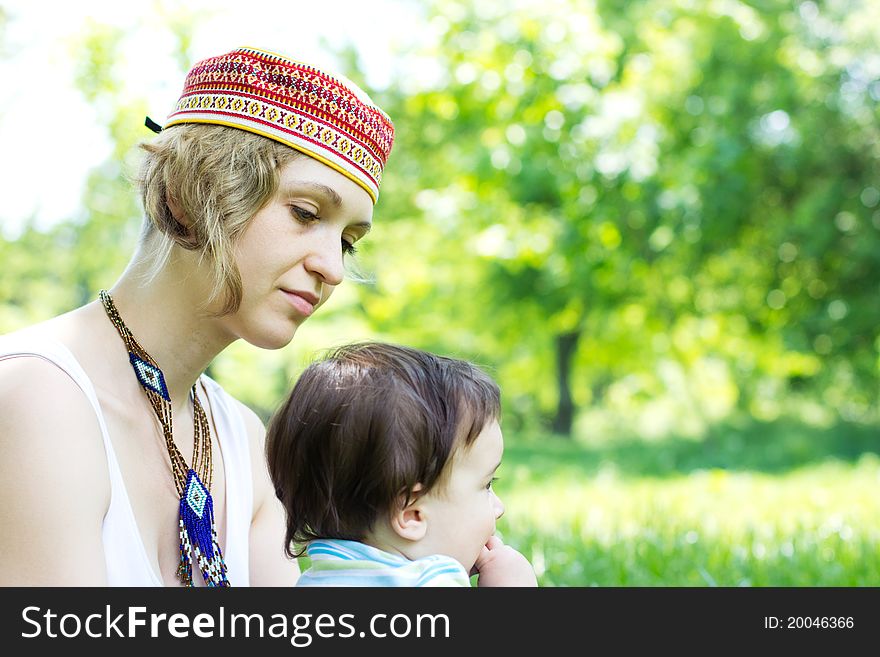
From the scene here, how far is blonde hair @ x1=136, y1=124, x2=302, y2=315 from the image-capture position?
2.07 metres

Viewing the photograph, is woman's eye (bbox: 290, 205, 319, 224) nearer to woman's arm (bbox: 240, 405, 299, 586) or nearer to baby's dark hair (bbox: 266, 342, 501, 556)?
baby's dark hair (bbox: 266, 342, 501, 556)

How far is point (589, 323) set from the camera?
52.4 ft

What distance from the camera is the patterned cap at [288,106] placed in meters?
2.18

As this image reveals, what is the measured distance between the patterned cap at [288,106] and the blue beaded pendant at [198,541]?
85cm

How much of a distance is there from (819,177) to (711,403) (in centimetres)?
2096

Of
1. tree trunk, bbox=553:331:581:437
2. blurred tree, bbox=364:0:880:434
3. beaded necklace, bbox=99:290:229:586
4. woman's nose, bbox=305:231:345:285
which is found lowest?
beaded necklace, bbox=99:290:229:586

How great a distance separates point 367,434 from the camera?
2002mm

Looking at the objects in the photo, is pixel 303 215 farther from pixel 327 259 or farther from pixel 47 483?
pixel 47 483

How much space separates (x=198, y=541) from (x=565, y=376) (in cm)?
1937

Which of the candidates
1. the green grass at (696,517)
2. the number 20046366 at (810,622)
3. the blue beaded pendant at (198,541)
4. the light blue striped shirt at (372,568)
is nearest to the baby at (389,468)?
the light blue striped shirt at (372,568)

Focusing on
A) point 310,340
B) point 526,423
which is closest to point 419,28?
point 310,340

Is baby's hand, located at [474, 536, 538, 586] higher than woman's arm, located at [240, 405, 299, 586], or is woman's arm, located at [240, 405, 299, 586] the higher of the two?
woman's arm, located at [240, 405, 299, 586]

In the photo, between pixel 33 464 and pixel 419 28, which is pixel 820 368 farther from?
pixel 33 464

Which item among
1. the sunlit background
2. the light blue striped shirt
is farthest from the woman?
the sunlit background
